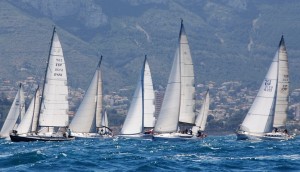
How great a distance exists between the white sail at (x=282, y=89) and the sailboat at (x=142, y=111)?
22266 mm

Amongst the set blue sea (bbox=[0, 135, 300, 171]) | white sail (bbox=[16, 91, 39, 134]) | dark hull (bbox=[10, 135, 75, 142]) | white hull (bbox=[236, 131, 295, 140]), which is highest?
white sail (bbox=[16, 91, 39, 134])

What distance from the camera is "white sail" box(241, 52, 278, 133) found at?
119 meters

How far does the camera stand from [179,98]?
386ft

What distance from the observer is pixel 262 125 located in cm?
11962

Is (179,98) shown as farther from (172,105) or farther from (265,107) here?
(265,107)

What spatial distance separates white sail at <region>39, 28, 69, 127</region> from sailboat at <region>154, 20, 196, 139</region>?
9.83 metres

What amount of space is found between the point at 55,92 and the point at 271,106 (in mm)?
21457

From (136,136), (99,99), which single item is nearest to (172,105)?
(99,99)

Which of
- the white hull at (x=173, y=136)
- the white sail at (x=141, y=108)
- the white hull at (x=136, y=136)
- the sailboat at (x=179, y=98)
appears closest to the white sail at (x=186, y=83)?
the sailboat at (x=179, y=98)

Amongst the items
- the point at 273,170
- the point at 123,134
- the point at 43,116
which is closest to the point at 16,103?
the point at 123,134

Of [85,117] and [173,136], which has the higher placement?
[85,117]

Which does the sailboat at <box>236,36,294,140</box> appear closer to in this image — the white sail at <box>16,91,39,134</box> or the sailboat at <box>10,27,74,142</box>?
the sailboat at <box>10,27,74,142</box>

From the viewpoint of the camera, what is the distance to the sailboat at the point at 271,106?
4656 inches

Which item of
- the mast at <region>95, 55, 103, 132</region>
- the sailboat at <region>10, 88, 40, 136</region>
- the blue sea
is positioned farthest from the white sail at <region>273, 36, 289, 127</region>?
the blue sea
